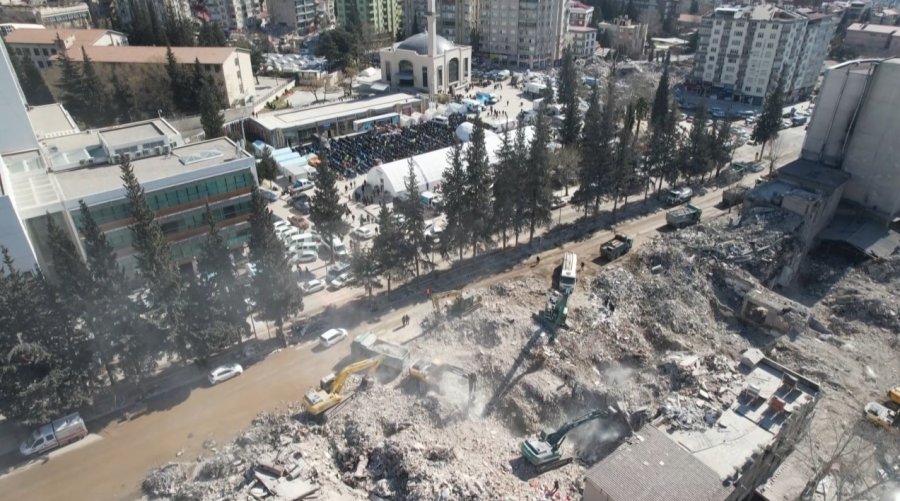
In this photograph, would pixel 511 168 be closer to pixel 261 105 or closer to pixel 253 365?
pixel 253 365

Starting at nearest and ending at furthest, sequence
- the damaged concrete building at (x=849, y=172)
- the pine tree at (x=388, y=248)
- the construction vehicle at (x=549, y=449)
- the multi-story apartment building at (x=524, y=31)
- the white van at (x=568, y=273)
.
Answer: the construction vehicle at (x=549, y=449) → the pine tree at (x=388, y=248) → the white van at (x=568, y=273) → the damaged concrete building at (x=849, y=172) → the multi-story apartment building at (x=524, y=31)

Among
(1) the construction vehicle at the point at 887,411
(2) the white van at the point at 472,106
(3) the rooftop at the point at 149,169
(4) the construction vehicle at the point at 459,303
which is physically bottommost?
(1) the construction vehicle at the point at 887,411

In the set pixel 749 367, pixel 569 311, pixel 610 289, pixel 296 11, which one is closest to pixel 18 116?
pixel 569 311

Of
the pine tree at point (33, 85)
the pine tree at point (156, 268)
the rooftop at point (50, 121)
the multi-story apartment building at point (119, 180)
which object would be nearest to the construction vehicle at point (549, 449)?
the pine tree at point (156, 268)

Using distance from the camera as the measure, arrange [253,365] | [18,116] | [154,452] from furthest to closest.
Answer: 1. [18,116]
2. [253,365]
3. [154,452]

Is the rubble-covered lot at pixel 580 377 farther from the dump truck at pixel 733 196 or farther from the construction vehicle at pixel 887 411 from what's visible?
the dump truck at pixel 733 196

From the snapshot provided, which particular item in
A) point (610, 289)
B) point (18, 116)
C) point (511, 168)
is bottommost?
point (610, 289)

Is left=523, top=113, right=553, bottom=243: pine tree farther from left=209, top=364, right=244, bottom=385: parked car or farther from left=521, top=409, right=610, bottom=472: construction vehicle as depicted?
left=209, top=364, right=244, bottom=385: parked car
